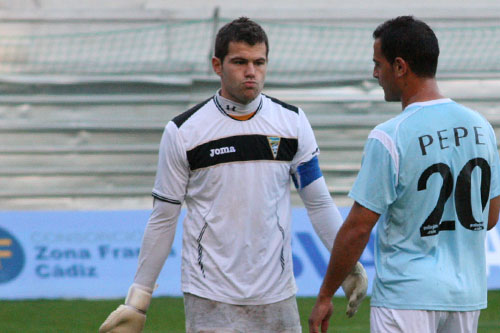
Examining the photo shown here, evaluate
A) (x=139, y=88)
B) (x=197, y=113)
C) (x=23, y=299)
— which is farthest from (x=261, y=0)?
(x=197, y=113)

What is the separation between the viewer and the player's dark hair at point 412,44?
315cm

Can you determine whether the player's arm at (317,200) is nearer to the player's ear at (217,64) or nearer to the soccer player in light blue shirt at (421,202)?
the player's ear at (217,64)

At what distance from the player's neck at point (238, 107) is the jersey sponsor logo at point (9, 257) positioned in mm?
5751

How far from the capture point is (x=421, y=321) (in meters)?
3.11

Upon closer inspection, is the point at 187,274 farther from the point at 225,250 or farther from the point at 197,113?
the point at 197,113

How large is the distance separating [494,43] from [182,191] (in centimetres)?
875

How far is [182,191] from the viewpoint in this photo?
151 inches

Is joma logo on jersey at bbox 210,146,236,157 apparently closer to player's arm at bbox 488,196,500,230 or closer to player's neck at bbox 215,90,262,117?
player's neck at bbox 215,90,262,117

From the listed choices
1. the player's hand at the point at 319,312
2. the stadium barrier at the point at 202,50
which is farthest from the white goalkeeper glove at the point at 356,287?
the stadium barrier at the point at 202,50

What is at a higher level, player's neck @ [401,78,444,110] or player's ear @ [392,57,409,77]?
player's ear @ [392,57,409,77]

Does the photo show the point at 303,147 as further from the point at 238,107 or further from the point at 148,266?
the point at 148,266

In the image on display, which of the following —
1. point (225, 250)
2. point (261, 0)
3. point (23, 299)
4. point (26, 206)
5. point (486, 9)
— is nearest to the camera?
point (225, 250)

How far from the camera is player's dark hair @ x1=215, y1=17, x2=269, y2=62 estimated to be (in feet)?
12.4

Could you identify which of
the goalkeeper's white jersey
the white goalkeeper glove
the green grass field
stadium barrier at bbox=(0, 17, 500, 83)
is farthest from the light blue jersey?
stadium barrier at bbox=(0, 17, 500, 83)
